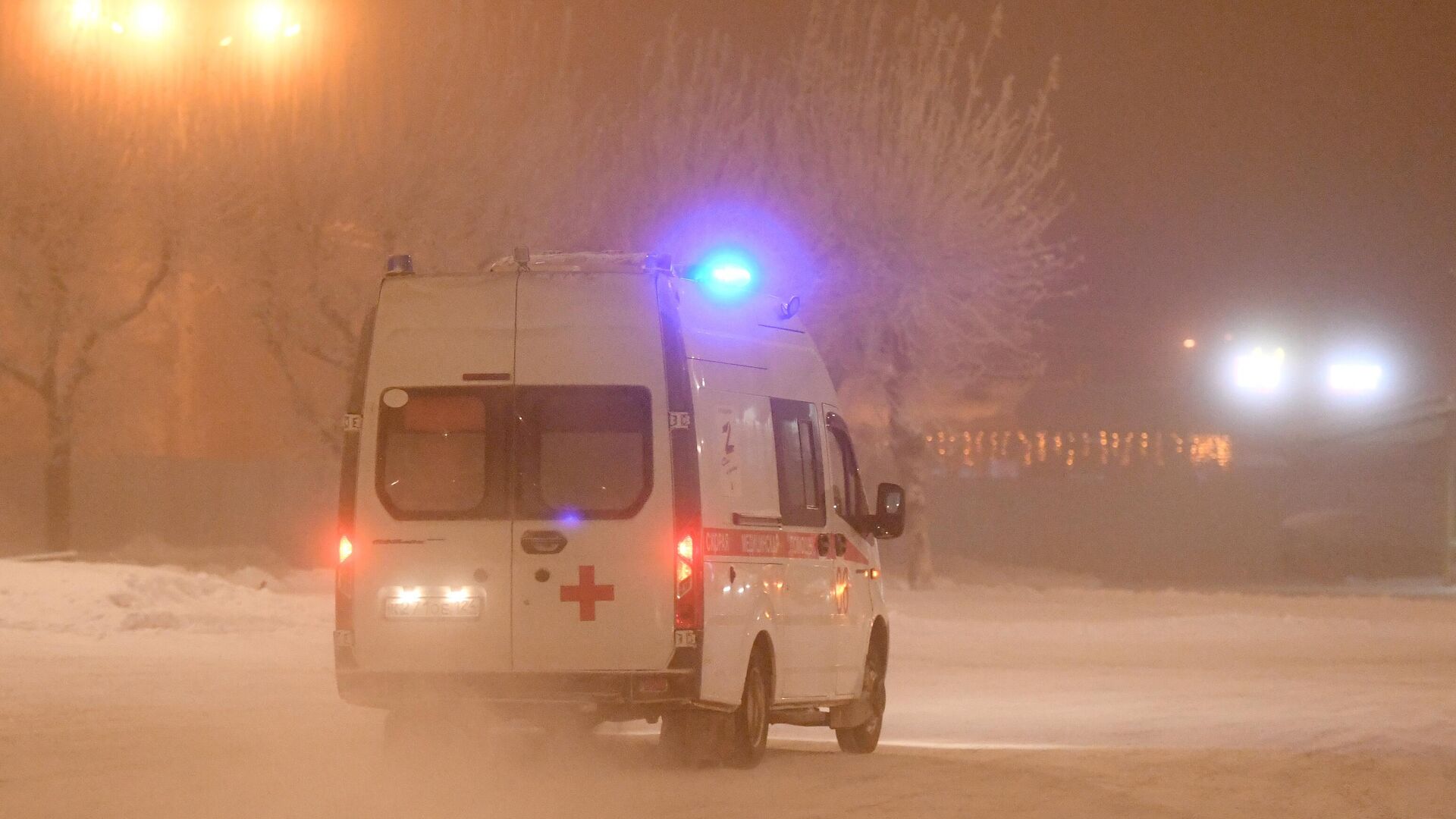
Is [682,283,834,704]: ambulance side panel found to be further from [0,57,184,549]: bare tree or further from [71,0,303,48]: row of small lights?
[71,0,303,48]: row of small lights

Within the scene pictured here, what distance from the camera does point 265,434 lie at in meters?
39.2

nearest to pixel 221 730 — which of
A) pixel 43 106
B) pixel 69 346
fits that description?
pixel 43 106

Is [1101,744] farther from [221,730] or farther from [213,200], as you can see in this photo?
[213,200]

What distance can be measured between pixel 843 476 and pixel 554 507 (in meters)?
2.77

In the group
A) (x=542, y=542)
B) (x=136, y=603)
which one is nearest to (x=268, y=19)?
(x=136, y=603)

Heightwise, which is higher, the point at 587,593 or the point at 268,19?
A: the point at 268,19

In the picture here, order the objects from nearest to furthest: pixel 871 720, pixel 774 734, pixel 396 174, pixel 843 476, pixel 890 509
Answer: pixel 890 509
pixel 843 476
pixel 871 720
pixel 774 734
pixel 396 174

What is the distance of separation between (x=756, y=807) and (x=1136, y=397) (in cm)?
6212

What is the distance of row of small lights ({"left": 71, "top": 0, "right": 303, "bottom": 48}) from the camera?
31000 millimetres

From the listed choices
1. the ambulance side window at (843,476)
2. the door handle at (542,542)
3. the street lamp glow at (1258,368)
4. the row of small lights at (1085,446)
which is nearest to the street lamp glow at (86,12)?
the ambulance side window at (843,476)

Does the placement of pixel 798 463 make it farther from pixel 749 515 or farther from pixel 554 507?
pixel 554 507

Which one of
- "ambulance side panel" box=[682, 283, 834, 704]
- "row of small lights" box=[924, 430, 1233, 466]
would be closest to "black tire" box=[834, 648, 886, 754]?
"ambulance side panel" box=[682, 283, 834, 704]

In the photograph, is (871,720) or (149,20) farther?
(149,20)

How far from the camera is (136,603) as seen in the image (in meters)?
21.7
